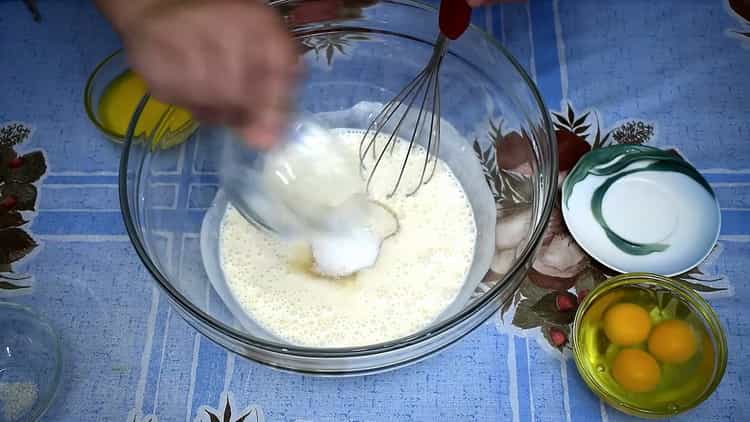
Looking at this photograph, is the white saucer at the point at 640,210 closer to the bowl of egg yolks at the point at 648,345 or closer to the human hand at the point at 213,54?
the bowl of egg yolks at the point at 648,345

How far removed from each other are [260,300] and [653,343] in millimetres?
534

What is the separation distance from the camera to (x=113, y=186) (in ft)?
3.90

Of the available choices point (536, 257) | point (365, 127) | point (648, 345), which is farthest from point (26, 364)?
point (648, 345)

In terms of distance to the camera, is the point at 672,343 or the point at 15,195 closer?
the point at 672,343

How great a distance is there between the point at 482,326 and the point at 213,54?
516 millimetres

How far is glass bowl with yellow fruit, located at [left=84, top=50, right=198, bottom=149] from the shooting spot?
1097 mm

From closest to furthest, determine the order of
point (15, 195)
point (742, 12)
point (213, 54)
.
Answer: point (213, 54)
point (15, 195)
point (742, 12)

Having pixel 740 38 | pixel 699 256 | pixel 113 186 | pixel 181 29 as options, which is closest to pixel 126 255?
pixel 113 186

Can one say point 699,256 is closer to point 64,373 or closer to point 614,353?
point 614,353

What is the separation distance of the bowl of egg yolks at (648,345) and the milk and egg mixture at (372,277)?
0.65ft

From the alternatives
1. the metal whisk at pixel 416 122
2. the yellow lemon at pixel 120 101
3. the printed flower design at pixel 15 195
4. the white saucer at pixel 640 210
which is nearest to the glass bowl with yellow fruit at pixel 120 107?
the yellow lemon at pixel 120 101

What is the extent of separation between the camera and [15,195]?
1178 mm

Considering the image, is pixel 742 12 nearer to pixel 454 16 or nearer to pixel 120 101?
pixel 454 16

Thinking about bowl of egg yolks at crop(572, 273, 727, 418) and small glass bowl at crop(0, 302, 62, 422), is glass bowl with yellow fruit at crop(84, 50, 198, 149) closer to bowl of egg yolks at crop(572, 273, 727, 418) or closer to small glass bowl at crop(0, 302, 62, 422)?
small glass bowl at crop(0, 302, 62, 422)
